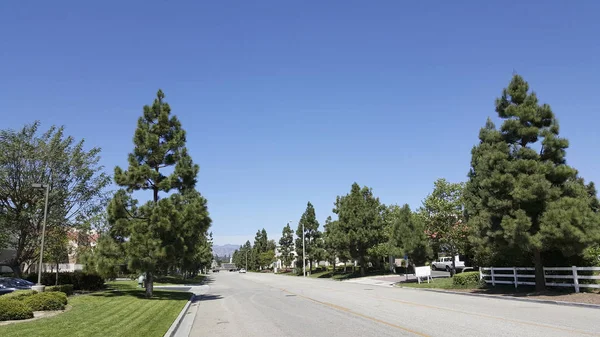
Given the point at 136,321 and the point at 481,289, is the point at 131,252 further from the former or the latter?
the point at 481,289

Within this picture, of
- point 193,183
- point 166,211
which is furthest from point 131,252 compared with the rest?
point 193,183

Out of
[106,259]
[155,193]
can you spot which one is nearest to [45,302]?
[106,259]

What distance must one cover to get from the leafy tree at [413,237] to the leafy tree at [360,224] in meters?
10.5

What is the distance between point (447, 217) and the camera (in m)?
33.4

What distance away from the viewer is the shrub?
46.4ft

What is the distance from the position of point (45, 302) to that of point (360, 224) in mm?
34999

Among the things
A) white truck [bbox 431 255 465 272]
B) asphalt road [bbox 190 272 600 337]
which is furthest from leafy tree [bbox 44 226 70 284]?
white truck [bbox 431 255 465 272]

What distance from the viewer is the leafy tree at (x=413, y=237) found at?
35750mm

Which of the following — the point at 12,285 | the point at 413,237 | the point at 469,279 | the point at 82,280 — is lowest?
the point at 469,279

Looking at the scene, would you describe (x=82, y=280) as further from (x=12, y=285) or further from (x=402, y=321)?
(x=402, y=321)

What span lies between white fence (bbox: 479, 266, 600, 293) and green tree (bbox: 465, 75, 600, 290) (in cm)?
75

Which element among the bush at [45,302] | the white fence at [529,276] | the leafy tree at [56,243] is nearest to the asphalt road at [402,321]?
the white fence at [529,276]

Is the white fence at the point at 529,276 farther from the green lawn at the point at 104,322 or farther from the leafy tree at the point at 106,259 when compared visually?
the leafy tree at the point at 106,259

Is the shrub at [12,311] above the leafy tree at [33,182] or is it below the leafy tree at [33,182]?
below
